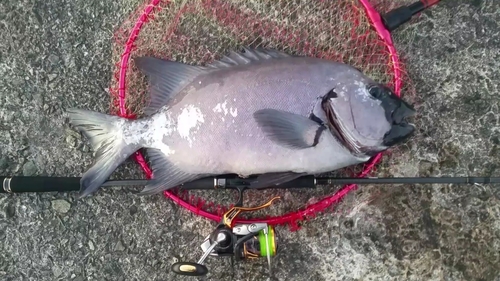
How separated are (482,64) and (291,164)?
1013 millimetres

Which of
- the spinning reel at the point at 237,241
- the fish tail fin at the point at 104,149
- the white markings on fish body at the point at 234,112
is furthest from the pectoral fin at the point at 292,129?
the fish tail fin at the point at 104,149

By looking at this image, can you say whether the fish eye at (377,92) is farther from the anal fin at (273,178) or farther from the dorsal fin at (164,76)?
the dorsal fin at (164,76)

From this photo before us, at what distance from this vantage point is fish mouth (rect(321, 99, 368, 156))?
6.64 feet

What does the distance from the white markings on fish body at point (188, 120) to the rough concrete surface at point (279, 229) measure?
0.40m

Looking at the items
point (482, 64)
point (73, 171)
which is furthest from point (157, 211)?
point (482, 64)

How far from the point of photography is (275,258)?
236 centimetres

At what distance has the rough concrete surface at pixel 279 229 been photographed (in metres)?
2.32

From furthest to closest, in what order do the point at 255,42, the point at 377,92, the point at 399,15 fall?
the point at 255,42, the point at 399,15, the point at 377,92

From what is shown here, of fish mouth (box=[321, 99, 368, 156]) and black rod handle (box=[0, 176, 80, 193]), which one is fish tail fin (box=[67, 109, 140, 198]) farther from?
fish mouth (box=[321, 99, 368, 156])

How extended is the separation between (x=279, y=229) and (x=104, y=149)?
0.84 metres

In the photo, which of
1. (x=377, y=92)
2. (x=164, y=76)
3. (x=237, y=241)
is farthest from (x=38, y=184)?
(x=377, y=92)

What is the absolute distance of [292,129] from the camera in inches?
79.7

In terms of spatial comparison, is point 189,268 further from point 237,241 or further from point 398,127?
point 398,127

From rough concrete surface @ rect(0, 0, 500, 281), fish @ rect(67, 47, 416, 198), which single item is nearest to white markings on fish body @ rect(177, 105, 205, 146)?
fish @ rect(67, 47, 416, 198)
